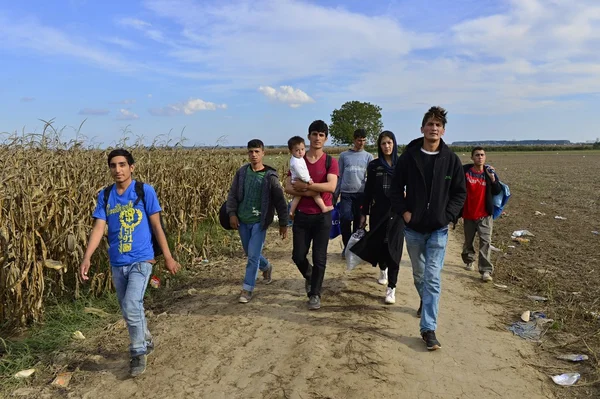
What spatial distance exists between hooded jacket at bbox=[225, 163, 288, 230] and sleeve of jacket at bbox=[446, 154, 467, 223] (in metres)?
1.94

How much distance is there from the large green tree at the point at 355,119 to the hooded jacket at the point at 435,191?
70.9 metres

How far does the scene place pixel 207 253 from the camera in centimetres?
798

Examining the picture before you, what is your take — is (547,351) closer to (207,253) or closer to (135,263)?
(135,263)

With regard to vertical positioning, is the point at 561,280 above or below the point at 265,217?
below

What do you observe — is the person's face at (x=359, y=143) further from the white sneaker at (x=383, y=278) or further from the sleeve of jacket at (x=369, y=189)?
the white sneaker at (x=383, y=278)

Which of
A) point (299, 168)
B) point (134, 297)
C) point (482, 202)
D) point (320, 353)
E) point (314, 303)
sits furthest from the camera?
point (482, 202)

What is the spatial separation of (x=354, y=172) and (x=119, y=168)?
3673 millimetres

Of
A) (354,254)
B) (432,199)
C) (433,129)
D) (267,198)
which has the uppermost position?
(433,129)

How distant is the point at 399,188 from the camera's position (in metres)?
4.43

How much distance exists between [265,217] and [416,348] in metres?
2.23

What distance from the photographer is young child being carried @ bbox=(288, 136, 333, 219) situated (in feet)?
16.2

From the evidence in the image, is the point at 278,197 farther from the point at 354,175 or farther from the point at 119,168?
the point at 119,168

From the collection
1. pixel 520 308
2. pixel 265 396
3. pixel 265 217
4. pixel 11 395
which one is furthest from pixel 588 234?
pixel 11 395

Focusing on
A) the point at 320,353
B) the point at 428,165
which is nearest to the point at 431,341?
the point at 320,353
